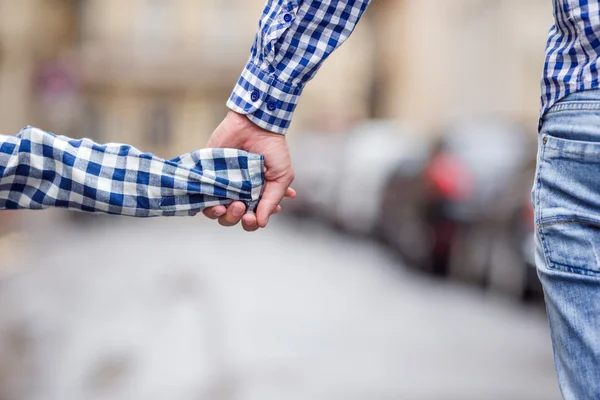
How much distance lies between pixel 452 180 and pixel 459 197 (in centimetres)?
19

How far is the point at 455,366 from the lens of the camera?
537 centimetres

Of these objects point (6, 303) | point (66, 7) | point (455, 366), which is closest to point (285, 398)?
point (455, 366)

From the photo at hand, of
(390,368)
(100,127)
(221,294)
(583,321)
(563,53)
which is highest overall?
(563,53)

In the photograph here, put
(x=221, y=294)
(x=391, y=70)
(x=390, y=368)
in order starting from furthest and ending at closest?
(x=391, y=70), (x=221, y=294), (x=390, y=368)

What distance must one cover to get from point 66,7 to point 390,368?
34364 mm

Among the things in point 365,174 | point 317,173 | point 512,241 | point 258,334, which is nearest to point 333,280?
point 512,241

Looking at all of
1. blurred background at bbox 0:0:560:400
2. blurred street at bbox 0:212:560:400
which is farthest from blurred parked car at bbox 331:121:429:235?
blurred street at bbox 0:212:560:400

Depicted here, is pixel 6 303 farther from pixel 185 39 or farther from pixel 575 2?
pixel 185 39

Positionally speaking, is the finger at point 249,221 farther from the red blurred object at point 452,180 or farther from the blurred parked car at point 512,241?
the red blurred object at point 452,180

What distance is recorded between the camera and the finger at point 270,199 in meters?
1.76

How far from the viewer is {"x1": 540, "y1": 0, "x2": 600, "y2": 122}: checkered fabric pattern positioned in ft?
4.53

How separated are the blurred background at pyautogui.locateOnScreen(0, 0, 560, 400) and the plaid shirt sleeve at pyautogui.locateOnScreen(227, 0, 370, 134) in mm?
2984

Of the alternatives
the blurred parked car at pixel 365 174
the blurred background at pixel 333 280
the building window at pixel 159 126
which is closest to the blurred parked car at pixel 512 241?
A: the blurred background at pixel 333 280

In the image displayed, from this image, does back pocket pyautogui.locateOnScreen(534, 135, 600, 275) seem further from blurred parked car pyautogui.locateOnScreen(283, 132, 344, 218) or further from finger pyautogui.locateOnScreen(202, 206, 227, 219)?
blurred parked car pyautogui.locateOnScreen(283, 132, 344, 218)
